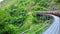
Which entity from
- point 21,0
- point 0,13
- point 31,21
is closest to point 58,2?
point 21,0

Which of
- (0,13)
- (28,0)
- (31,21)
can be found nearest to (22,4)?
(28,0)

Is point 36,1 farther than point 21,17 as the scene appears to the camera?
Yes

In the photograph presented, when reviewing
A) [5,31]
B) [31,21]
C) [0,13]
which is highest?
[0,13]

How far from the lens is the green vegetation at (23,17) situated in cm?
754

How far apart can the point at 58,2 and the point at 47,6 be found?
5.56 ft

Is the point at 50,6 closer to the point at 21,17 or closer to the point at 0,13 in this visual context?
the point at 21,17

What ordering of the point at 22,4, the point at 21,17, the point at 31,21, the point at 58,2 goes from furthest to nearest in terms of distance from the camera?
the point at 58,2, the point at 22,4, the point at 21,17, the point at 31,21

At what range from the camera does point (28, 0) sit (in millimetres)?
18719

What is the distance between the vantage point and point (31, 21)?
13086mm

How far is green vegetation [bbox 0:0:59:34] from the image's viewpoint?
754 cm

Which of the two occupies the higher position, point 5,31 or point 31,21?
point 5,31

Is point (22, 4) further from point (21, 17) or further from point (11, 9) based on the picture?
point (21, 17)

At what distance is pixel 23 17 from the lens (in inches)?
565

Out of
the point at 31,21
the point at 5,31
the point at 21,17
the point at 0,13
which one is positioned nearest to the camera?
the point at 5,31
